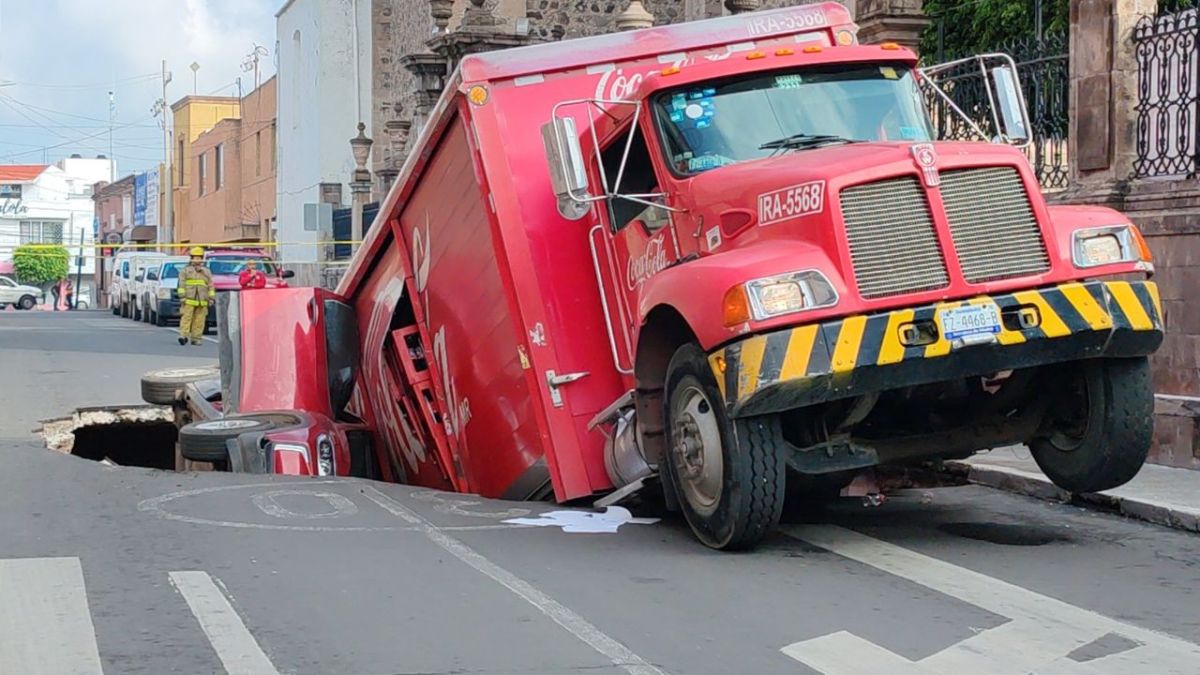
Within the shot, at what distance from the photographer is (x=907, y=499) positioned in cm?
983

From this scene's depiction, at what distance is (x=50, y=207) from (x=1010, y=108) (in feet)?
362

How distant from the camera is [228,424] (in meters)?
11.4

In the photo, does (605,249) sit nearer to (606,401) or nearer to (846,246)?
(606,401)

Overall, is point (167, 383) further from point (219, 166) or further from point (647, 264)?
point (219, 166)

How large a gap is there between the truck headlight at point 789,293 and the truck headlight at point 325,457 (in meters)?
4.91

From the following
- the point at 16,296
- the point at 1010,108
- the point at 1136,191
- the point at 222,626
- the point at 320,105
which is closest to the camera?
the point at 222,626

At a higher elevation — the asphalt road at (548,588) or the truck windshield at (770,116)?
the truck windshield at (770,116)

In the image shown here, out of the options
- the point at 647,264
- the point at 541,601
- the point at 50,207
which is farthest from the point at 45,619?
the point at 50,207

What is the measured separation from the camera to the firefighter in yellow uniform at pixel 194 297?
3056 centimetres

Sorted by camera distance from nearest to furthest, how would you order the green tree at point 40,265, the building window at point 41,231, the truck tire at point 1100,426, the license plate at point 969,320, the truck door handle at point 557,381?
the license plate at point 969,320, the truck tire at point 1100,426, the truck door handle at point 557,381, the green tree at point 40,265, the building window at point 41,231

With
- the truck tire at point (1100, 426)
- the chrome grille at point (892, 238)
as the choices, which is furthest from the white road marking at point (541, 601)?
the truck tire at point (1100, 426)

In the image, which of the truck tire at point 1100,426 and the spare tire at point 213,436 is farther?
the spare tire at point 213,436

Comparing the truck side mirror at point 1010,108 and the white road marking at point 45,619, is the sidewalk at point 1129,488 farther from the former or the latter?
the white road marking at point 45,619

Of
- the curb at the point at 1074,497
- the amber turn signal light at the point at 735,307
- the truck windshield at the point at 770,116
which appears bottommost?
the curb at the point at 1074,497
